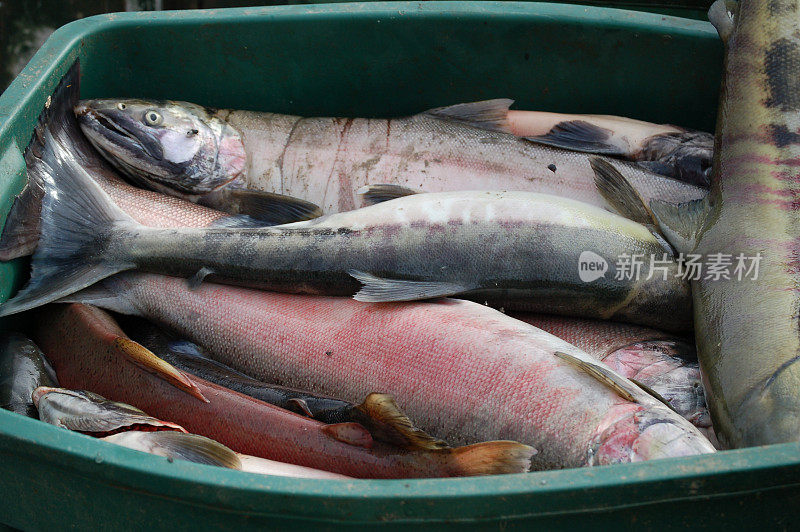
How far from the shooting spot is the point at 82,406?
83.7 inches

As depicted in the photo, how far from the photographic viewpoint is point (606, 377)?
1.97 m

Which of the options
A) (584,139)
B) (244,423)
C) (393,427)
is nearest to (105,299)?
(244,423)

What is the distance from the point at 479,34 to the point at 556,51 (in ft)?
1.08

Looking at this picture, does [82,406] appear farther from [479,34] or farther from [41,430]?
[479,34]

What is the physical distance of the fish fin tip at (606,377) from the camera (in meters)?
1.95

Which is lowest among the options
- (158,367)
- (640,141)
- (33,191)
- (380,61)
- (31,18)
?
(158,367)

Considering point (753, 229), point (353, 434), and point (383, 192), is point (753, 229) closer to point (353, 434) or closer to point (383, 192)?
point (383, 192)

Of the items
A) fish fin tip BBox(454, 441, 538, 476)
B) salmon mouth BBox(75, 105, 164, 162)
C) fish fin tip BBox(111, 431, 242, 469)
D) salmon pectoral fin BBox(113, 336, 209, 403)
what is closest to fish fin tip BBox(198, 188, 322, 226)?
salmon mouth BBox(75, 105, 164, 162)

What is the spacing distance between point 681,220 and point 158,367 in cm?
169

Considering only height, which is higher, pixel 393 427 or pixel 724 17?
pixel 724 17

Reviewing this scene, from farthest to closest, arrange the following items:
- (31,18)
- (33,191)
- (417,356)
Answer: (31,18) → (33,191) → (417,356)

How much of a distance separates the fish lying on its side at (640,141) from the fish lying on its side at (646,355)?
74cm

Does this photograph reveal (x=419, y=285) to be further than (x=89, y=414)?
Yes

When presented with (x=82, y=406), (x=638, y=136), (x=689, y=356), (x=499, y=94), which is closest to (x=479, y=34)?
(x=499, y=94)
